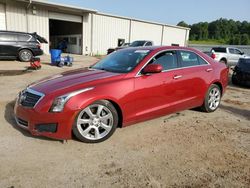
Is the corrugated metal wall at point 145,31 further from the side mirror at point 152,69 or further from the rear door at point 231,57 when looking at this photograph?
the side mirror at point 152,69

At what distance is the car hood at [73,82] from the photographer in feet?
12.8

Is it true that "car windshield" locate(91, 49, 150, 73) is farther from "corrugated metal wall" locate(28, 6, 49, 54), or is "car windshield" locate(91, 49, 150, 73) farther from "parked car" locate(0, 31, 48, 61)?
"corrugated metal wall" locate(28, 6, 49, 54)

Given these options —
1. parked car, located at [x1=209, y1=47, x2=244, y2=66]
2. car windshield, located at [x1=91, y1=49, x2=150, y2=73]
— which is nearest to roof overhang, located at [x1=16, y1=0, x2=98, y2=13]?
parked car, located at [x1=209, y1=47, x2=244, y2=66]

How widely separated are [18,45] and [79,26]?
39.7ft

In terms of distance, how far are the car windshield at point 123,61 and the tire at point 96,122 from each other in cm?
85

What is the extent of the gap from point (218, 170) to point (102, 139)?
1818 mm

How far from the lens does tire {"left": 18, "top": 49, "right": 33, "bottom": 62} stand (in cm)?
1516

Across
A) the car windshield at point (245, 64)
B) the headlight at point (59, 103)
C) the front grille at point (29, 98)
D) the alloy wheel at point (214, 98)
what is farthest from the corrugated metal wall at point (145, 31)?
the headlight at point (59, 103)

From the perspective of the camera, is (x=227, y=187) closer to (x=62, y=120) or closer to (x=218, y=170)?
(x=218, y=170)

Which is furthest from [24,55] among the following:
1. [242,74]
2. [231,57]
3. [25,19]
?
[231,57]

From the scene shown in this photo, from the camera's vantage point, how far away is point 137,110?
14.3ft

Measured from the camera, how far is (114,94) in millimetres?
4023

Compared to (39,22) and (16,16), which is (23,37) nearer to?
(16,16)

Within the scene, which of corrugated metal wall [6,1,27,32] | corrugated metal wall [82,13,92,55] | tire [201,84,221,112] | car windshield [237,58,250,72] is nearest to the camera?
tire [201,84,221,112]
